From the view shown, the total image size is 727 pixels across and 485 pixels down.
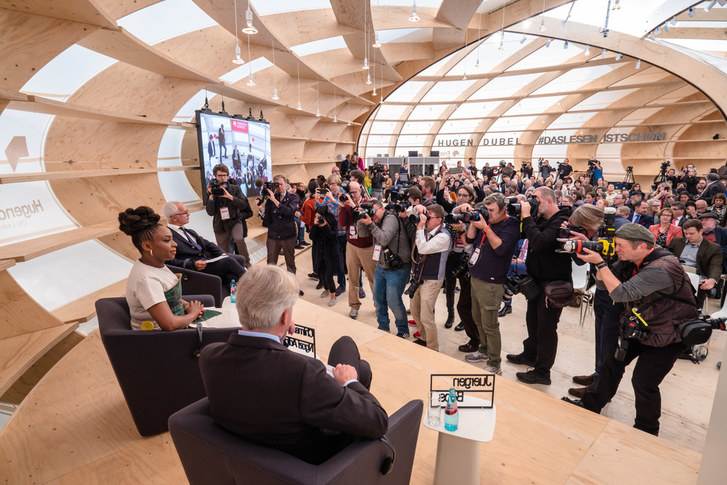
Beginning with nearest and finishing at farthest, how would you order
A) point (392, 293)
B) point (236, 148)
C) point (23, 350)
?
point (23, 350) < point (392, 293) < point (236, 148)

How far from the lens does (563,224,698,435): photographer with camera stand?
82.4 inches

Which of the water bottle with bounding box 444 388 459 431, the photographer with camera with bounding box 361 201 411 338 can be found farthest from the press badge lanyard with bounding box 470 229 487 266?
the water bottle with bounding box 444 388 459 431

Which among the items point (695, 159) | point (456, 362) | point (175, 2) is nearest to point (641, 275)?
point (456, 362)

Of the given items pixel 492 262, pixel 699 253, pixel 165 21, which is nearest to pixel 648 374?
pixel 492 262

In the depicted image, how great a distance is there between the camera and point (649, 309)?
215 cm

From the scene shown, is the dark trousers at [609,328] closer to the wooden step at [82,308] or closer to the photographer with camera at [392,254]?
the photographer with camera at [392,254]

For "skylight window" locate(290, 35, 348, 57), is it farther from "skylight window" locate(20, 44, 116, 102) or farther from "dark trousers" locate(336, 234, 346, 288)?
"skylight window" locate(20, 44, 116, 102)

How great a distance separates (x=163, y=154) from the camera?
515cm

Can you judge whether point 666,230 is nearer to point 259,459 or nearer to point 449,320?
point 449,320

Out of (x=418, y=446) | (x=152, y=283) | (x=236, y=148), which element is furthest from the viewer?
(x=236, y=148)

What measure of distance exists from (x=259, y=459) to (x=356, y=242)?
3135mm

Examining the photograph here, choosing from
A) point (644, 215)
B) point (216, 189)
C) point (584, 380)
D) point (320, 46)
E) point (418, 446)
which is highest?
point (320, 46)

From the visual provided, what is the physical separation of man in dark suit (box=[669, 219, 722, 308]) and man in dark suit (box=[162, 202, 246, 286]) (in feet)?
15.0

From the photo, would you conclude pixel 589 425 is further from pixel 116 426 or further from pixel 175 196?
pixel 175 196
